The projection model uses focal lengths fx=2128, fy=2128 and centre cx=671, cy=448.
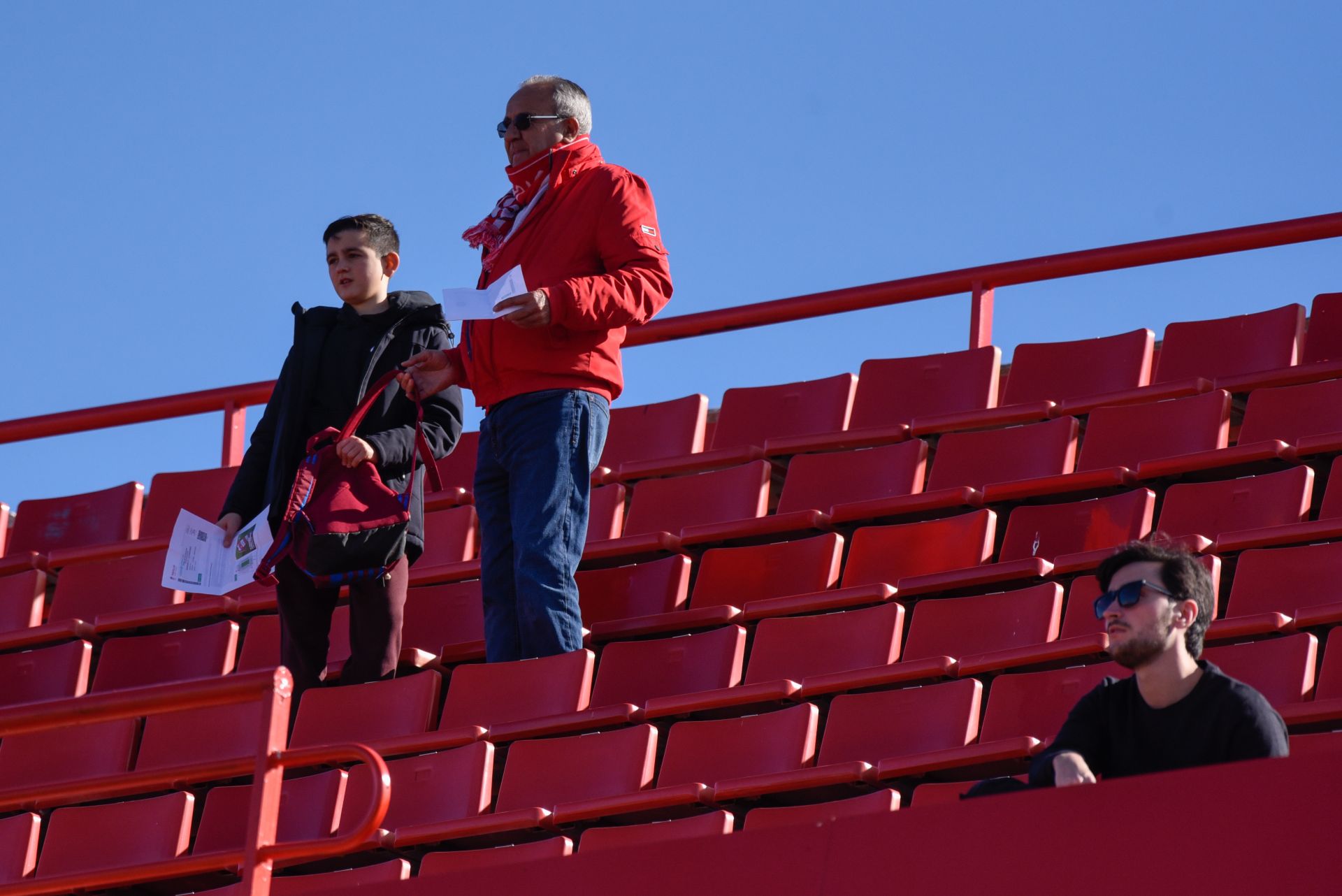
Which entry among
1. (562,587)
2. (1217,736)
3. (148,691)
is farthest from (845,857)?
(562,587)

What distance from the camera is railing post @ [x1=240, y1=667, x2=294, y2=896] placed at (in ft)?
9.29

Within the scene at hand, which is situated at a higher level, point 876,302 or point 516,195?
point 876,302

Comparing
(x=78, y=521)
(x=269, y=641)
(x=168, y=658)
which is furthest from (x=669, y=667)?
(x=78, y=521)

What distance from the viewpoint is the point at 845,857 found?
2.69 metres

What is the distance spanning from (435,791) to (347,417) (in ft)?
2.85

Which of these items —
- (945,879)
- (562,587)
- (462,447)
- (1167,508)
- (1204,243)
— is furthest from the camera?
(462,447)

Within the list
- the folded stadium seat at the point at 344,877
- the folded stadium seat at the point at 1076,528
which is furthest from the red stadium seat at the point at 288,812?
the folded stadium seat at the point at 1076,528

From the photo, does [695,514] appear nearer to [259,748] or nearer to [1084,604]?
[1084,604]

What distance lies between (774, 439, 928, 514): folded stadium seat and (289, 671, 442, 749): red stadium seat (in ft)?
3.46

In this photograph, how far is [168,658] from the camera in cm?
525

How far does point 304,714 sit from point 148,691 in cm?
172

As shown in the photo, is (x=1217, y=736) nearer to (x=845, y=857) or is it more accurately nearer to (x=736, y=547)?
(x=845, y=857)

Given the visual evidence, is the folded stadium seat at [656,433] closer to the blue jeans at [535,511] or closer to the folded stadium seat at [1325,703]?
the blue jeans at [535,511]

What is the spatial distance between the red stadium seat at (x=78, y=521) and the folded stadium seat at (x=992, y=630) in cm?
264
